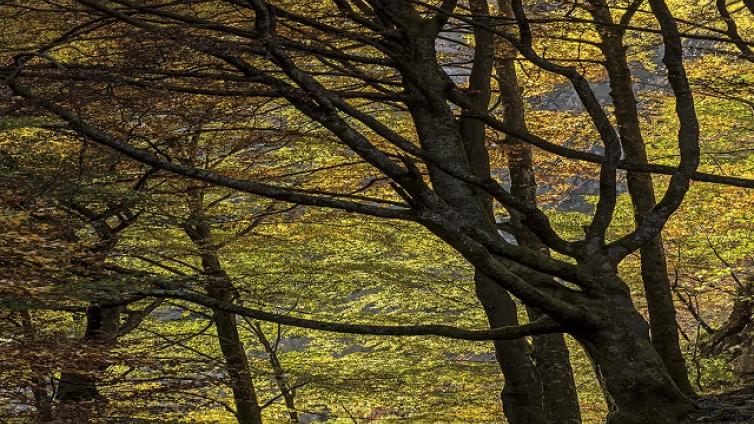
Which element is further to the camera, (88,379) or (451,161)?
(88,379)

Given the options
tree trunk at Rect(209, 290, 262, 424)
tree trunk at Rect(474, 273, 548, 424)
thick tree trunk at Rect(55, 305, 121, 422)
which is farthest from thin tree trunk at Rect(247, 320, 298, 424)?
tree trunk at Rect(474, 273, 548, 424)

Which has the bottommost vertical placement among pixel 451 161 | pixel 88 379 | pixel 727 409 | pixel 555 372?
pixel 727 409

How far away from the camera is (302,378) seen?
1070 centimetres

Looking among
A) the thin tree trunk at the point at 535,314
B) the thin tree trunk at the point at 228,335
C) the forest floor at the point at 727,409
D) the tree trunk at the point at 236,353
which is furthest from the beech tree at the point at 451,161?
the tree trunk at the point at 236,353

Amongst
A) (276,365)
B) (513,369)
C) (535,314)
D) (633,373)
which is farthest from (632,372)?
(276,365)

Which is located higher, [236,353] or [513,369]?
[236,353]

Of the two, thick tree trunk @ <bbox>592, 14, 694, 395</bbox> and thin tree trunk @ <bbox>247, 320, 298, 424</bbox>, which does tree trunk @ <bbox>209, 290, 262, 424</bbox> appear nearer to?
thin tree trunk @ <bbox>247, 320, 298, 424</bbox>

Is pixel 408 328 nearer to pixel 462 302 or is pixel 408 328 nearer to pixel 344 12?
pixel 344 12

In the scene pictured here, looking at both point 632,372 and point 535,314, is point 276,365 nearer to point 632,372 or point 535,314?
point 535,314

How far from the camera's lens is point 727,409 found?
15.1 feet

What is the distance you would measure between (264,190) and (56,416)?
362 cm

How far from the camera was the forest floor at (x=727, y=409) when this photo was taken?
4.32 m

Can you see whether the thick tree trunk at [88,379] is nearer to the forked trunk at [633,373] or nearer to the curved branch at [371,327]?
the curved branch at [371,327]

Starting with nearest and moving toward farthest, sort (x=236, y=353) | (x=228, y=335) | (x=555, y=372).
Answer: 1. (x=555, y=372)
2. (x=236, y=353)
3. (x=228, y=335)
